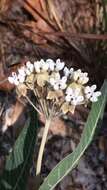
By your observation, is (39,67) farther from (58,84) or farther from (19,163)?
(19,163)

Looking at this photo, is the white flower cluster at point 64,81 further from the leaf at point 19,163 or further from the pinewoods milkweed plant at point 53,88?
the leaf at point 19,163

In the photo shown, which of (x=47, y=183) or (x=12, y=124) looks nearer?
(x=47, y=183)

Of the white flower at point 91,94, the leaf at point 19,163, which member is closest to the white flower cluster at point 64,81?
the white flower at point 91,94

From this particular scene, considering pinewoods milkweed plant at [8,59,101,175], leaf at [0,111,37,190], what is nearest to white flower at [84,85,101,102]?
pinewoods milkweed plant at [8,59,101,175]

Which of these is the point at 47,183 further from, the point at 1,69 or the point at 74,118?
the point at 1,69

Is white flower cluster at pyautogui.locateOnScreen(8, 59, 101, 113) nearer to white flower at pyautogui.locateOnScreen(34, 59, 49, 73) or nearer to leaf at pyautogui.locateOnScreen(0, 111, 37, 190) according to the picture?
white flower at pyautogui.locateOnScreen(34, 59, 49, 73)

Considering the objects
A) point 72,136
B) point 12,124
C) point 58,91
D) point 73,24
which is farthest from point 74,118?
point 58,91
